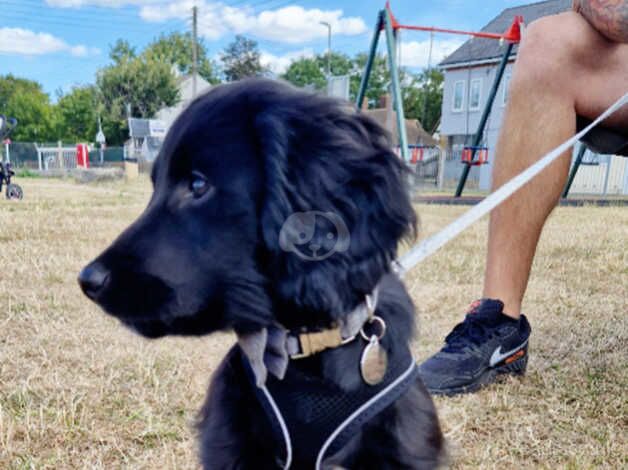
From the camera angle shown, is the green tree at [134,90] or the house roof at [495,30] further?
the green tree at [134,90]

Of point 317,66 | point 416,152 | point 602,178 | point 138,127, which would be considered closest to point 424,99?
point 317,66

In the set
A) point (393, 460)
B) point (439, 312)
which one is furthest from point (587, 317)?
point (393, 460)

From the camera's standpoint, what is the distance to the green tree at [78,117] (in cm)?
4331

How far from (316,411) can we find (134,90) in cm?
4150

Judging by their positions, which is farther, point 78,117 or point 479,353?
point 78,117

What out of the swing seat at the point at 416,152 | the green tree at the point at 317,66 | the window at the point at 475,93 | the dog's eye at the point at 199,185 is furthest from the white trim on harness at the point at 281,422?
the green tree at the point at 317,66

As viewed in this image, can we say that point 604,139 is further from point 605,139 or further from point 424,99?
point 424,99

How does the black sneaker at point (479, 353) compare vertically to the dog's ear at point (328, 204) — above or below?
below

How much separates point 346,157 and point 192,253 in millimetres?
365

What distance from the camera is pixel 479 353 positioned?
212 cm

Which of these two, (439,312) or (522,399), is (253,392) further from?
(439,312)

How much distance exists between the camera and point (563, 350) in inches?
96.9

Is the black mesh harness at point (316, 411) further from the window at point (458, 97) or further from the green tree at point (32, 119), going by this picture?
the green tree at point (32, 119)

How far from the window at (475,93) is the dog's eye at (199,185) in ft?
79.9
